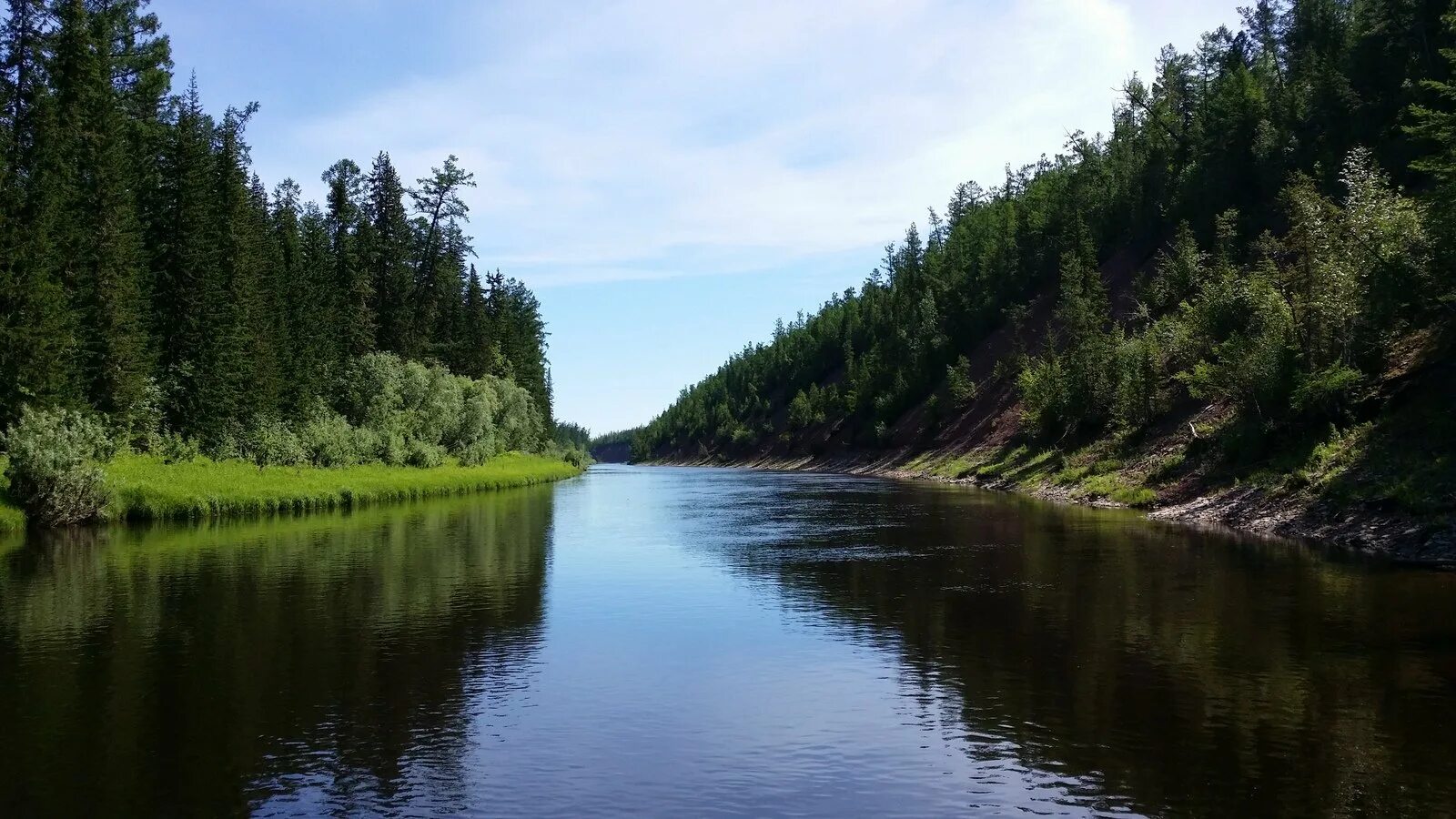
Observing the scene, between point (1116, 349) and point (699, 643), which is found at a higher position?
point (1116, 349)

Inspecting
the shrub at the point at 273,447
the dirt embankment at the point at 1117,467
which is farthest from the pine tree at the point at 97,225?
the dirt embankment at the point at 1117,467

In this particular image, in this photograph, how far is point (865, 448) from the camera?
159 metres

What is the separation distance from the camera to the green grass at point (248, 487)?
51.0m

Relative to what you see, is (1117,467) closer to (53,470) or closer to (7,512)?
(53,470)

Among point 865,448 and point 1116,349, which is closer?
point 1116,349

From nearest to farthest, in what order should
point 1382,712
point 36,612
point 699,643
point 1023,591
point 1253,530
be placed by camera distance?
point 1382,712 < point 699,643 < point 36,612 < point 1023,591 < point 1253,530

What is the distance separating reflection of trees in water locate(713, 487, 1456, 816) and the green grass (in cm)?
3109

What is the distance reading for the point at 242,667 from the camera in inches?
805

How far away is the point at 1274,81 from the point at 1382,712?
425ft

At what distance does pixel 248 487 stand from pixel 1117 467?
56569 mm

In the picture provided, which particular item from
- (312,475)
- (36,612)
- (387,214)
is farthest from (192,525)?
(387,214)

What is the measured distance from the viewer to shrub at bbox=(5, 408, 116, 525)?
1729 inches

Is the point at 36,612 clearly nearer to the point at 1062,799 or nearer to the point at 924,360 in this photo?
the point at 1062,799

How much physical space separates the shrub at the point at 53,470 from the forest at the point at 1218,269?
56.1 m
